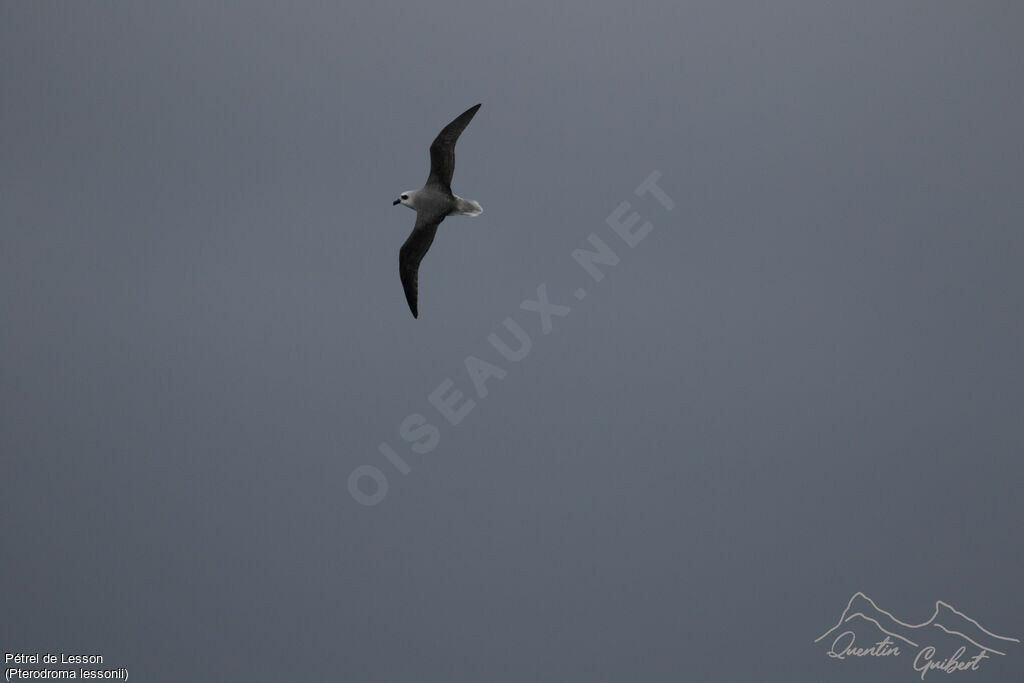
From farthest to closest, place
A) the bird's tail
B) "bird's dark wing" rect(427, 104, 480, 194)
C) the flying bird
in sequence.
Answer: the bird's tail → the flying bird → "bird's dark wing" rect(427, 104, 480, 194)

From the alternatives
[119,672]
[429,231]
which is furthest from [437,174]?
[119,672]

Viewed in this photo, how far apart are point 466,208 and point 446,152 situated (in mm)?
1590

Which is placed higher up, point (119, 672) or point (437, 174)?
point (119, 672)

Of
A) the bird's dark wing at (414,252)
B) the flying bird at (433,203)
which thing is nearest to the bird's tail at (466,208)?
the flying bird at (433,203)

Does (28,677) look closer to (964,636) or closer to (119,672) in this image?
(119,672)

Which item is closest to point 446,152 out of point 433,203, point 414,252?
point 433,203

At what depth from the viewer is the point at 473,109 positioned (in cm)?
2286

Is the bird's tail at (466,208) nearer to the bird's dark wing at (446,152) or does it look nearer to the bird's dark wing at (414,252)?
the bird's dark wing at (446,152)

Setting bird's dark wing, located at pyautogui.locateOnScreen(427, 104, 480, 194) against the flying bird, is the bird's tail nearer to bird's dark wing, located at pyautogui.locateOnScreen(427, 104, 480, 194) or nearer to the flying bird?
the flying bird

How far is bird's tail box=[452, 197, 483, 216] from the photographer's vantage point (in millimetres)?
24016

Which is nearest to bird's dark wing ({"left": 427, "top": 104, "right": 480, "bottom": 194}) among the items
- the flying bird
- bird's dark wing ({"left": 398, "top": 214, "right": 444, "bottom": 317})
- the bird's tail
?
the flying bird

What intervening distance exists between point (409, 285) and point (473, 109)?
5.30 metres

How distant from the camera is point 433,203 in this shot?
2405 centimetres

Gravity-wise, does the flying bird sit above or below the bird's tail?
above
